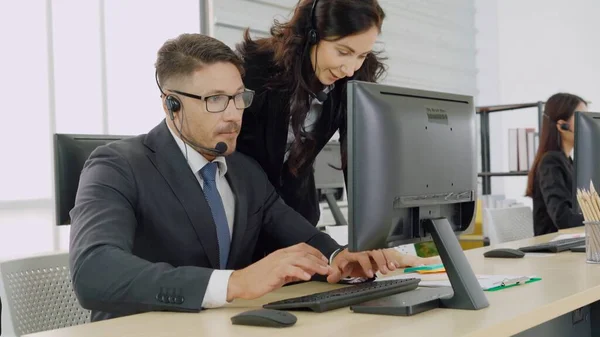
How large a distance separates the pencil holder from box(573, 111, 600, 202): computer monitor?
0.32 meters

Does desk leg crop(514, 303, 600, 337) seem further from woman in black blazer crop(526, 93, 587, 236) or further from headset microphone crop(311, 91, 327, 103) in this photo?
woman in black blazer crop(526, 93, 587, 236)

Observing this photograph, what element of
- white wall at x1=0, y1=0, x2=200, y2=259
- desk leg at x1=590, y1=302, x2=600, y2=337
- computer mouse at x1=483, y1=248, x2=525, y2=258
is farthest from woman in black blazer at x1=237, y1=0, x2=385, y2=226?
white wall at x1=0, y1=0, x2=200, y2=259

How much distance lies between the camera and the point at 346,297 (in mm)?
1473

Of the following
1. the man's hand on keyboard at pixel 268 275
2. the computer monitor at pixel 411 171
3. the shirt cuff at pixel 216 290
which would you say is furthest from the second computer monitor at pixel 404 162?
the shirt cuff at pixel 216 290

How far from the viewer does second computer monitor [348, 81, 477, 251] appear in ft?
4.47

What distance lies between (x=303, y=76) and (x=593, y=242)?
91 centimetres

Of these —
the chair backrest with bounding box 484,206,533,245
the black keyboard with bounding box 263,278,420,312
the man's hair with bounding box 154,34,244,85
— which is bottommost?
the chair backrest with bounding box 484,206,533,245

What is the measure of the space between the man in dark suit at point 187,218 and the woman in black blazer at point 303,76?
17 cm

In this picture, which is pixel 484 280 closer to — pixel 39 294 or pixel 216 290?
pixel 216 290

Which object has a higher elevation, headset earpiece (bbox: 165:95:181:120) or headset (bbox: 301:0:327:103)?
headset (bbox: 301:0:327:103)

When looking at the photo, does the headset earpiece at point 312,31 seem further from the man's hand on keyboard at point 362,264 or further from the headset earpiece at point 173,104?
the man's hand on keyboard at point 362,264

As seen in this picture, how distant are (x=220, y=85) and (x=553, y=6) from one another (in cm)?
499

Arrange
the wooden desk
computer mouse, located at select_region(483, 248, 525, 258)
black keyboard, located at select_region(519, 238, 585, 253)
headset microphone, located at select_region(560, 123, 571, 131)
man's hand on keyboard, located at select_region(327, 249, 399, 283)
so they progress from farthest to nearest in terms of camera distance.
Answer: headset microphone, located at select_region(560, 123, 571, 131)
black keyboard, located at select_region(519, 238, 585, 253)
computer mouse, located at select_region(483, 248, 525, 258)
man's hand on keyboard, located at select_region(327, 249, 399, 283)
the wooden desk

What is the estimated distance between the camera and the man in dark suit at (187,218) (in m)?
1.42
